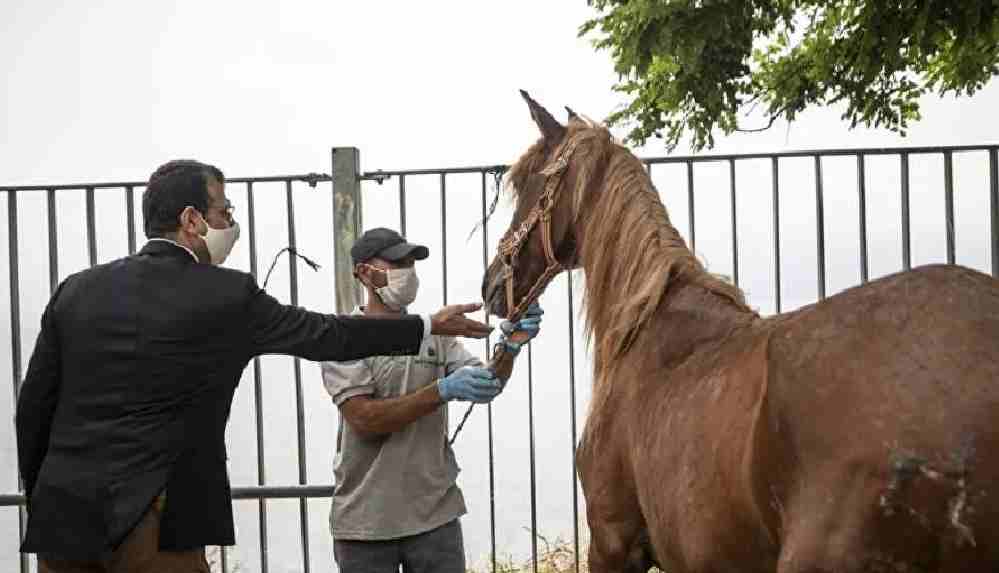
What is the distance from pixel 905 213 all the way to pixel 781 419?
10.4 ft

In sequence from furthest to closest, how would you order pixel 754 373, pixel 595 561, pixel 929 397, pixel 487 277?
pixel 487 277 < pixel 595 561 < pixel 754 373 < pixel 929 397

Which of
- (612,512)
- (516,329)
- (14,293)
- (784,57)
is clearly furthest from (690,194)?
(784,57)

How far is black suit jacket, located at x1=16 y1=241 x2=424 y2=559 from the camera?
8.96 ft

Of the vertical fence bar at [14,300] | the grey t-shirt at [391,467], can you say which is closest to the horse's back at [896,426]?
the grey t-shirt at [391,467]

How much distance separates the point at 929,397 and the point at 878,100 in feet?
23.4

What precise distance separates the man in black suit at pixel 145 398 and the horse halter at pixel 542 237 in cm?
107

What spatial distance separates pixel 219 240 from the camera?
298 centimetres

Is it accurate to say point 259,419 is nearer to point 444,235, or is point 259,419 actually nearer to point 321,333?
point 444,235

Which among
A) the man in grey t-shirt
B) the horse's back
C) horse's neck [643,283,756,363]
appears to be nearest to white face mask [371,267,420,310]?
the man in grey t-shirt

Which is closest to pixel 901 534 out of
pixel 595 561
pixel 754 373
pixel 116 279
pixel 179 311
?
pixel 754 373

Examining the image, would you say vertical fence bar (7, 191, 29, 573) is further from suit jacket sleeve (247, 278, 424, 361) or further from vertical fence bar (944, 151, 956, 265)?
vertical fence bar (944, 151, 956, 265)

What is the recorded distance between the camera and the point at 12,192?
208 inches

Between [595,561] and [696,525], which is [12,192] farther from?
[696,525]

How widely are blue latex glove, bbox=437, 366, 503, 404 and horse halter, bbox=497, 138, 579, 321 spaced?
34 centimetres
